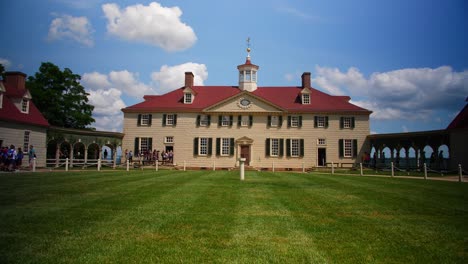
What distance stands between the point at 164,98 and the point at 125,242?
115 ft

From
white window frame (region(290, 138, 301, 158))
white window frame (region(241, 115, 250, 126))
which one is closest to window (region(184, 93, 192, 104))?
white window frame (region(241, 115, 250, 126))

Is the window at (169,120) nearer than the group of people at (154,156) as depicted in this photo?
No

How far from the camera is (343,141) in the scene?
35.7 metres

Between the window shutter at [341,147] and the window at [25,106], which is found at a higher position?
the window at [25,106]

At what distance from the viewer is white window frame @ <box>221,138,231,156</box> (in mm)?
36375

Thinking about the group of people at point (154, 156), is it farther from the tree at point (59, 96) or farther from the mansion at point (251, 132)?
the tree at point (59, 96)

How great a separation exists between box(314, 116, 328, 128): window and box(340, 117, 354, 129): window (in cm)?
174

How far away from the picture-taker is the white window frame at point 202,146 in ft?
120

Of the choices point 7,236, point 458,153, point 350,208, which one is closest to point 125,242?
point 7,236

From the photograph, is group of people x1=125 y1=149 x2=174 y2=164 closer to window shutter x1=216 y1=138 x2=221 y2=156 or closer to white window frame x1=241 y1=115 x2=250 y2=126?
window shutter x1=216 y1=138 x2=221 y2=156

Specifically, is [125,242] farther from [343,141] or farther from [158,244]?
[343,141]

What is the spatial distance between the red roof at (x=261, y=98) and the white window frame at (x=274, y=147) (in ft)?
12.0

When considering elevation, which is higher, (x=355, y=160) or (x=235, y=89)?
(x=235, y=89)

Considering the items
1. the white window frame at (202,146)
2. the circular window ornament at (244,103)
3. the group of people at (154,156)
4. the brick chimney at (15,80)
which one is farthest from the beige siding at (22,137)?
the circular window ornament at (244,103)
